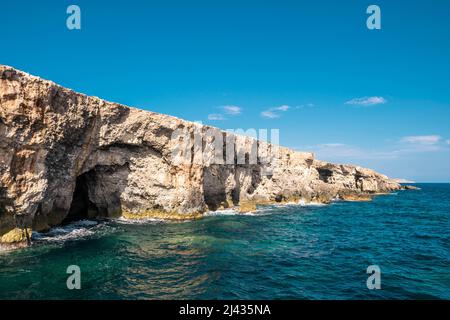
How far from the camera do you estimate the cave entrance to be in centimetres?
3681

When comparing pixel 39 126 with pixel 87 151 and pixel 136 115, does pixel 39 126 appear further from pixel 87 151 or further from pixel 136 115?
pixel 136 115

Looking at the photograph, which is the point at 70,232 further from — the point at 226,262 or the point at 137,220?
the point at 226,262

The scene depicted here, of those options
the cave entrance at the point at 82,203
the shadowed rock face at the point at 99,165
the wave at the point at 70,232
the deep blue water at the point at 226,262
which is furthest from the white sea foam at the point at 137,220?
the cave entrance at the point at 82,203

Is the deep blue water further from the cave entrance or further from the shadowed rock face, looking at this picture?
the cave entrance

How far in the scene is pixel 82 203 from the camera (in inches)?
1502

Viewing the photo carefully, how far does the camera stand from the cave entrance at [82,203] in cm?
3681

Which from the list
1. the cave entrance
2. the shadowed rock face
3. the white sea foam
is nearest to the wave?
the shadowed rock face

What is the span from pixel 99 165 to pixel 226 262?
71.9ft

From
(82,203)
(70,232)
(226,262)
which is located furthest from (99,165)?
(226,262)

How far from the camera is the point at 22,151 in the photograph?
23781mm

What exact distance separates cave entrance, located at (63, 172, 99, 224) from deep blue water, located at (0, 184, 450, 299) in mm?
4883

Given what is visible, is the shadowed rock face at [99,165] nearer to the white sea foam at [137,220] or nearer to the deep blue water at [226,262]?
the white sea foam at [137,220]
